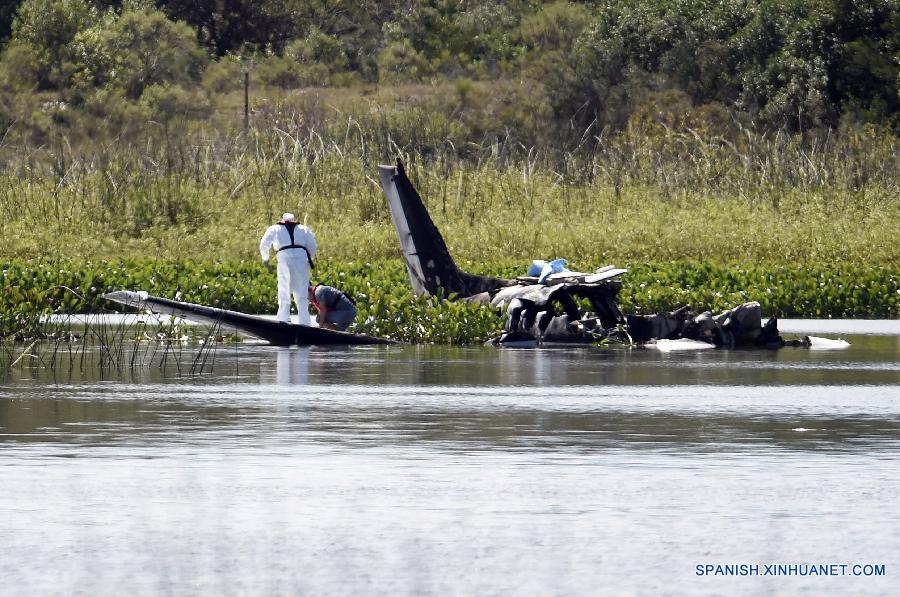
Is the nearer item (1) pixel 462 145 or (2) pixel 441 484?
(2) pixel 441 484

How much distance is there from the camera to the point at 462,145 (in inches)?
2621

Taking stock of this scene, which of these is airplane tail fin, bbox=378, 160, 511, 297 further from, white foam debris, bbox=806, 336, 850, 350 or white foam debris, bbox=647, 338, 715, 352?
white foam debris, bbox=806, 336, 850, 350

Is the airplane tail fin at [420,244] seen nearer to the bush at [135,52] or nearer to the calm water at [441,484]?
the calm water at [441,484]

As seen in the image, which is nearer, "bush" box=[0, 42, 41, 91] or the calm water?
the calm water

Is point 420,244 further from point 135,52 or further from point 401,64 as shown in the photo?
point 401,64

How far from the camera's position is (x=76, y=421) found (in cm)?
1506

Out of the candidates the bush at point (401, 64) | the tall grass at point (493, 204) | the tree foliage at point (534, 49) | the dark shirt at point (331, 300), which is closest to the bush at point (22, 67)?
the tree foliage at point (534, 49)

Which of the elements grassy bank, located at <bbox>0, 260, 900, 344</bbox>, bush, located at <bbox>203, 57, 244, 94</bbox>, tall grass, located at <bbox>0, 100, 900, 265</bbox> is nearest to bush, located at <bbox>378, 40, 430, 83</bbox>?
bush, located at <bbox>203, 57, 244, 94</bbox>

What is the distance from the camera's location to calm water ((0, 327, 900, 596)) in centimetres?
910

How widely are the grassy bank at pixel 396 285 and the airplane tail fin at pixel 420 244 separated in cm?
40

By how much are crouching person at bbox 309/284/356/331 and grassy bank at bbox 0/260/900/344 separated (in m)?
1.00

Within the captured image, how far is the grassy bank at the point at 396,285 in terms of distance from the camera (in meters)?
27.7

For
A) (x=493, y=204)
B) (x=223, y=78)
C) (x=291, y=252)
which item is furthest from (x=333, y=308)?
(x=223, y=78)

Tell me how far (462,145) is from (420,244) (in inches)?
1556
